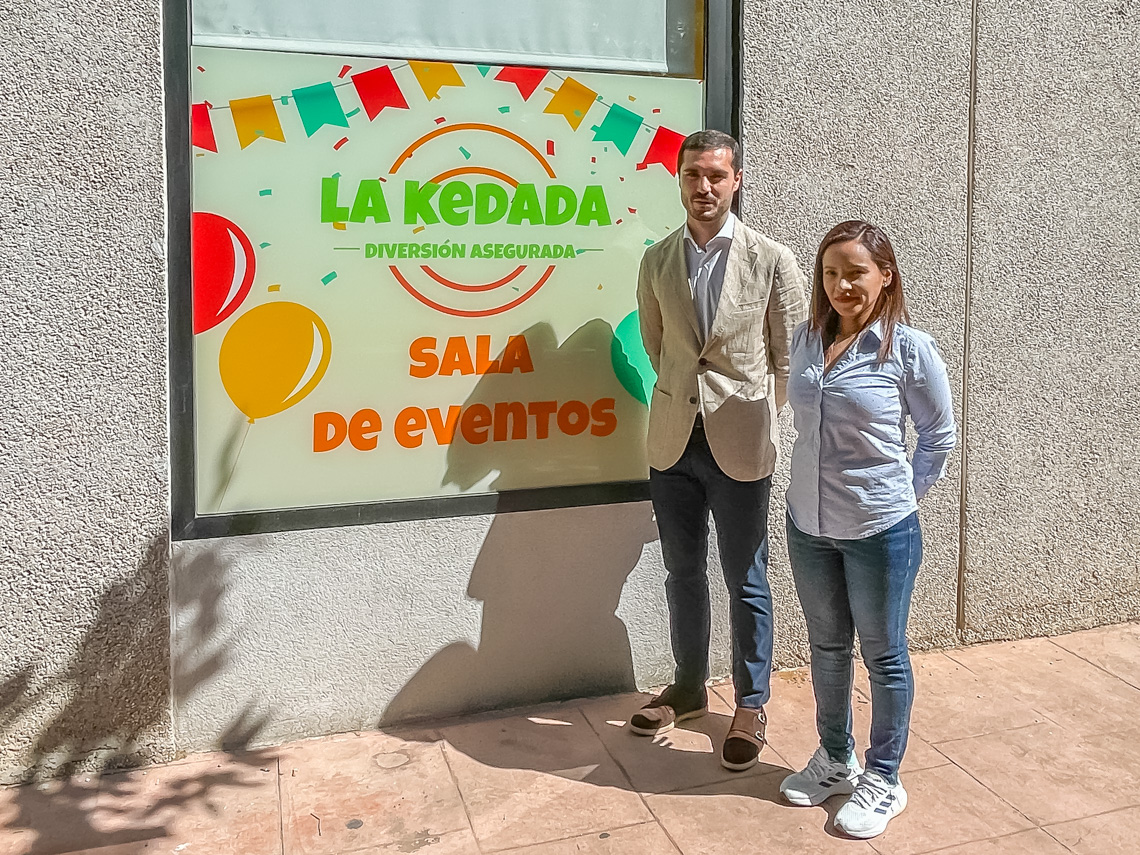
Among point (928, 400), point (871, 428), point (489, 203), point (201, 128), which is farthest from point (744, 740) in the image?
point (201, 128)

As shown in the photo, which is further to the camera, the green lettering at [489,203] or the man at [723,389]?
the green lettering at [489,203]

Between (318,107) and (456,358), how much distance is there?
102cm

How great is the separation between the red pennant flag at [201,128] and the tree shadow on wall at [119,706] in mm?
1357

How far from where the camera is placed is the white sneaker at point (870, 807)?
3250 mm

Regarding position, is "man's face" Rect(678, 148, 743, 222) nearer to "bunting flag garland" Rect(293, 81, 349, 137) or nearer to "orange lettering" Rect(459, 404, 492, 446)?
"orange lettering" Rect(459, 404, 492, 446)

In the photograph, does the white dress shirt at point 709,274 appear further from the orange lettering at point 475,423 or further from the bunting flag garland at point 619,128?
the orange lettering at point 475,423

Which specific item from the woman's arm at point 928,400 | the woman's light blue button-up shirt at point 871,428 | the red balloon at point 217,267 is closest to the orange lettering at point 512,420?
the red balloon at point 217,267

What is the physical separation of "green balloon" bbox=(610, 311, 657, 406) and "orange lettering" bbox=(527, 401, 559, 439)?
30 cm

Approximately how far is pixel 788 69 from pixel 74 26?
260 cm

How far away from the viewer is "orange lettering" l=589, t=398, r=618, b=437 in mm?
4199

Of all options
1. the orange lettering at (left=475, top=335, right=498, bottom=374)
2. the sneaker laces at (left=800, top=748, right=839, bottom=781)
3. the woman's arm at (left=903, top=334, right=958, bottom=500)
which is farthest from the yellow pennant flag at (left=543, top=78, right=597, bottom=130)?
the sneaker laces at (left=800, top=748, right=839, bottom=781)

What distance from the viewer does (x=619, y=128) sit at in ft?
13.4

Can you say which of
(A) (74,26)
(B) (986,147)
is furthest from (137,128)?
(B) (986,147)

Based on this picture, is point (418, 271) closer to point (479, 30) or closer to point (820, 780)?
point (479, 30)
